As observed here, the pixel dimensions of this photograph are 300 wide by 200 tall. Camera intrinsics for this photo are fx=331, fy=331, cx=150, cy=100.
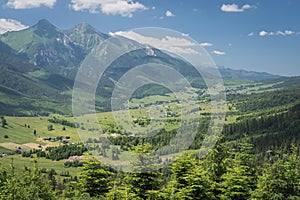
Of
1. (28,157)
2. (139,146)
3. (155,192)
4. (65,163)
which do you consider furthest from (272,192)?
(28,157)

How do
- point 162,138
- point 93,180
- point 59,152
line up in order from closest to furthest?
point 162,138 → point 93,180 → point 59,152

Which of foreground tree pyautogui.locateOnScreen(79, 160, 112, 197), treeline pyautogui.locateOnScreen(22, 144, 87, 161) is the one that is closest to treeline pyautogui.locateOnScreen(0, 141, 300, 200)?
foreground tree pyautogui.locateOnScreen(79, 160, 112, 197)

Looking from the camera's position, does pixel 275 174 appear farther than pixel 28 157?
No

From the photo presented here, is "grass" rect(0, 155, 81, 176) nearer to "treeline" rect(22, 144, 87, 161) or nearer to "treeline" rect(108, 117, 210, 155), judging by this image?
"treeline" rect(22, 144, 87, 161)

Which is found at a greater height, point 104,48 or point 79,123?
point 104,48

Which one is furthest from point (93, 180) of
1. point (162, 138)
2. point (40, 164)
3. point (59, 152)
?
point (59, 152)

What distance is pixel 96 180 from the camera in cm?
3102

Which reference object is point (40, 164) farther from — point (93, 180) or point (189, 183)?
point (189, 183)

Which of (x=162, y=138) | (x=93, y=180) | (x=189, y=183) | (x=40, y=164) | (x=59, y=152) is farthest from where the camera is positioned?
(x=59, y=152)

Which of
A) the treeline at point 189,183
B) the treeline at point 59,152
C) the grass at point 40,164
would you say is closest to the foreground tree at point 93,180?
the treeline at point 189,183

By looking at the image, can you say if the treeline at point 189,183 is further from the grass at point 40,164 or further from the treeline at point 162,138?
the grass at point 40,164

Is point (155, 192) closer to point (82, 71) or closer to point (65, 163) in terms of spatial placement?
point (82, 71)

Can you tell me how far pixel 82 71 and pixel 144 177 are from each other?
1390cm

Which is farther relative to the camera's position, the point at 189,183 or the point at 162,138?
the point at 189,183
